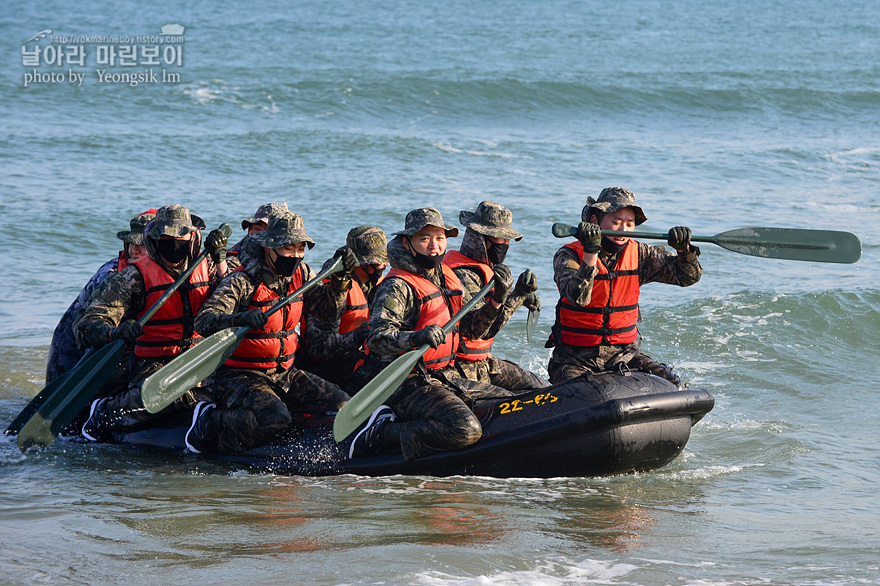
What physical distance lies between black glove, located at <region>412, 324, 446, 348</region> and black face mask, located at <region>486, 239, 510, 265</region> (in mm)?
917

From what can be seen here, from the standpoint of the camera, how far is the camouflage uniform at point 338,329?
646 centimetres

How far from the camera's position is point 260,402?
19.5 ft

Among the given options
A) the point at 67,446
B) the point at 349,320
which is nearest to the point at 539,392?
the point at 349,320

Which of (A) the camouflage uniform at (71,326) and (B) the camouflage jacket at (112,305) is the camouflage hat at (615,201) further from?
(A) the camouflage uniform at (71,326)

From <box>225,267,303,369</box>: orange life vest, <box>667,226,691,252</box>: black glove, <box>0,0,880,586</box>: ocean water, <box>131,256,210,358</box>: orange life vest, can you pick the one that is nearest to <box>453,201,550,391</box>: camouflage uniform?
<box>0,0,880,586</box>: ocean water

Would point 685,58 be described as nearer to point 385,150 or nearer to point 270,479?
point 385,150

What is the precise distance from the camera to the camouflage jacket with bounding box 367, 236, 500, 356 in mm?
5375

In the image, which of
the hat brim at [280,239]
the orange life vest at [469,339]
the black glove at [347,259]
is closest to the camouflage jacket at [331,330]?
→ the black glove at [347,259]

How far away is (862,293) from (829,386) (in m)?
2.58

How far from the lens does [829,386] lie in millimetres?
8367

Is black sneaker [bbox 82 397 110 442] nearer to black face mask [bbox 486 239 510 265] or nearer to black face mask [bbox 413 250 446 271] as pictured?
black face mask [bbox 413 250 446 271]

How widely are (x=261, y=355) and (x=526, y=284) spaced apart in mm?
1630

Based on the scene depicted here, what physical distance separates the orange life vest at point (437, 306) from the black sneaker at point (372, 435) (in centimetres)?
42

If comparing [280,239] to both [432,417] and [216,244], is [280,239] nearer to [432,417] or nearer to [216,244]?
[216,244]
